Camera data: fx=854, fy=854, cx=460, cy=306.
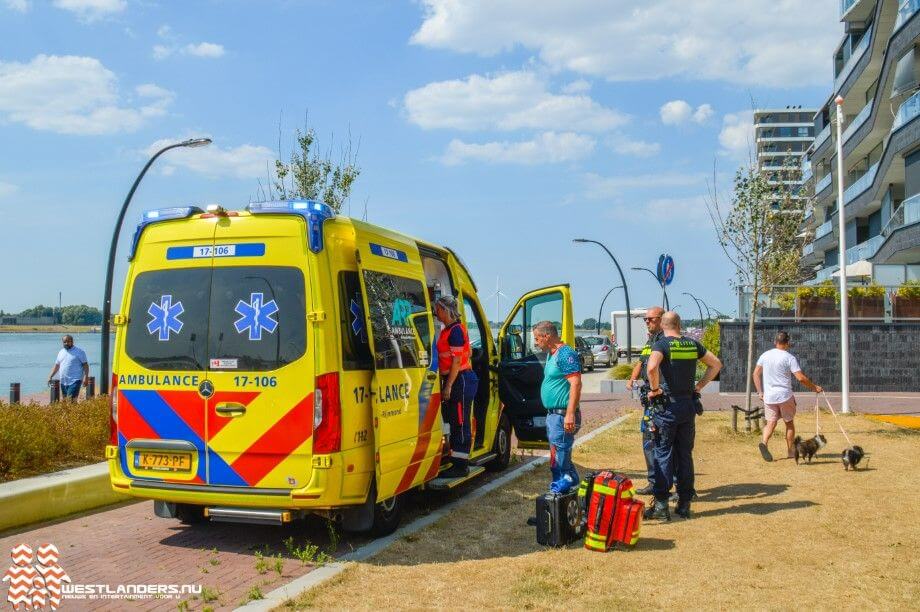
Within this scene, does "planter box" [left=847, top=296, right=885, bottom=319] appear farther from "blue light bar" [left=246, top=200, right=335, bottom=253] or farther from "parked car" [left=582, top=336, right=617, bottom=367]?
"blue light bar" [left=246, top=200, right=335, bottom=253]

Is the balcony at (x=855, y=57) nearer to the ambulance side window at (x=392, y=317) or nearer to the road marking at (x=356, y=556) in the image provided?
the road marking at (x=356, y=556)

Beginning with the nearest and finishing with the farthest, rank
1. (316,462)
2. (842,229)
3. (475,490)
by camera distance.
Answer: (316,462)
(475,490)
(842,229)

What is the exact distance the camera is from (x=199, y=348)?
648 cm

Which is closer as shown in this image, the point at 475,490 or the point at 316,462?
the point at 316,462

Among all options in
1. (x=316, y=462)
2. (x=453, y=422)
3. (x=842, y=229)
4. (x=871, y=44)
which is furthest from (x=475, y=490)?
(x=871, y=44)

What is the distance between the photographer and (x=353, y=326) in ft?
21.6

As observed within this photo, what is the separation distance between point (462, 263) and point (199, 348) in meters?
3.70

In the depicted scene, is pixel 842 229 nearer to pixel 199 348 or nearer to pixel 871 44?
pixel 199 348

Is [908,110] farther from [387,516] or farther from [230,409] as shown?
[230,409]

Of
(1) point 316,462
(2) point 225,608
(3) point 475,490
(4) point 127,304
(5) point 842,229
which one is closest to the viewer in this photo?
(2) point 225,608

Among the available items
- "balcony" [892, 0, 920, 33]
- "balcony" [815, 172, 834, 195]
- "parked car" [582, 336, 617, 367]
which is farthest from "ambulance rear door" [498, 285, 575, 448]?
"balcony" [815, 172, 834, 195]

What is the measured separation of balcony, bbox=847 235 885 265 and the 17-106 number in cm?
3304

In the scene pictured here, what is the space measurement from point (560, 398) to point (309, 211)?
2612mm

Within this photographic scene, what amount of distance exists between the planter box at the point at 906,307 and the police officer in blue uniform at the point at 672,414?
18.1m
